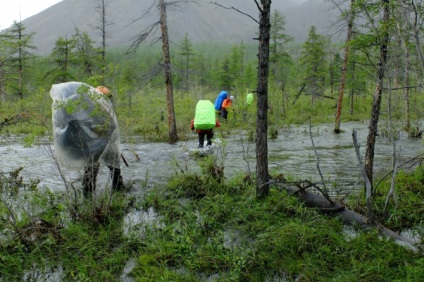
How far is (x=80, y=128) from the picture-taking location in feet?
18.1

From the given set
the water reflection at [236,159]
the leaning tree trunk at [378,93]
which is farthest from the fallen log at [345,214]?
the leaning tree trunk at [378,93]

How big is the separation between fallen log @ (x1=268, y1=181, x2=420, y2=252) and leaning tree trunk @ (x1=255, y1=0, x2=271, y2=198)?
16.5 inches

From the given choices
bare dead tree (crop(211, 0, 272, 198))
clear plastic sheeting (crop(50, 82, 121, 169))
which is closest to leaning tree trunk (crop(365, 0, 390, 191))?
bare dead tree (crop(211, 0, 272, 198))

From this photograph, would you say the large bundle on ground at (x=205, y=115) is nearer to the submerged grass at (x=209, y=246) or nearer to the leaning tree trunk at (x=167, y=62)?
the leaning tree trunk at (x=167, y=62)

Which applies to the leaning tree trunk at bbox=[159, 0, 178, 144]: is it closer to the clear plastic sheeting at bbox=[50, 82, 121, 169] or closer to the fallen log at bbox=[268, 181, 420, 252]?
the clear plastic sheeting at bbox=[50, 82, 121, 169]

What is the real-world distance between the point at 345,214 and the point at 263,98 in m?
2.09

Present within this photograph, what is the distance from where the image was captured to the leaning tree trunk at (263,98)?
495 cm

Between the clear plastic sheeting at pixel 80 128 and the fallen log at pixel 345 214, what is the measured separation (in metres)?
2.94

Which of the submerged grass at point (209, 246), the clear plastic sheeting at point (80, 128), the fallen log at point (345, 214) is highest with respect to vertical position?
the clear plastic sheeting at point (80, 128)

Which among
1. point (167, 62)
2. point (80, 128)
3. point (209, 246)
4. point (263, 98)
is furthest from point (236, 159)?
point (209, 246)

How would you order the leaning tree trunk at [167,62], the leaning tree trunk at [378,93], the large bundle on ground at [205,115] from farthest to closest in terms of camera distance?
1. the leaning tree trunk at [167,62]
2. the large bundle on ground at [205,115]
3. the leaning tree trunk at [378,93]

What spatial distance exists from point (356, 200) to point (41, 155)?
10036 mm

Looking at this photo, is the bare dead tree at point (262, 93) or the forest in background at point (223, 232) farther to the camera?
the bare dead tree at point (262, 93)

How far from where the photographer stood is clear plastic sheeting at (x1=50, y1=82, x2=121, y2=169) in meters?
5.45
